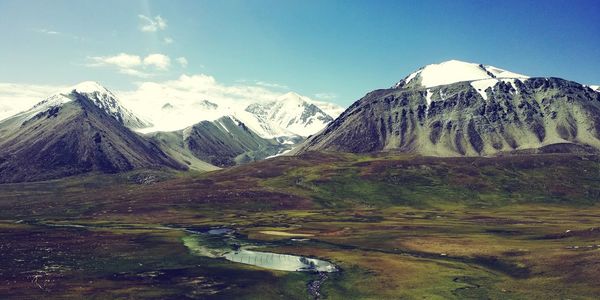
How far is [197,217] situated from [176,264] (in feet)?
317

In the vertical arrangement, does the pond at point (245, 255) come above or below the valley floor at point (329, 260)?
below

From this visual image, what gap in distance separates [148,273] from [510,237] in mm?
87654

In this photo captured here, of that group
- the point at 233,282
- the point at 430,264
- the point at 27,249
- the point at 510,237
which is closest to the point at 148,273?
the point at 233,282

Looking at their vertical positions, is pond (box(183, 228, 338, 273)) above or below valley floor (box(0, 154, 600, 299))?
below

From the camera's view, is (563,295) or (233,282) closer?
Result: (563,295)

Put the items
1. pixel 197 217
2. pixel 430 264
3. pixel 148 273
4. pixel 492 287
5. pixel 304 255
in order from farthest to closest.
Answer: pixel 197 217
pixel 304 255
pixel 430 264
pixel 148 273
pixel 492 287

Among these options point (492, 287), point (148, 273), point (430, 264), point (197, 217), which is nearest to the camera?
point (492, 287)

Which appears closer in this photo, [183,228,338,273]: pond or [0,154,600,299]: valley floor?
[0,154,600,299]: valley floor

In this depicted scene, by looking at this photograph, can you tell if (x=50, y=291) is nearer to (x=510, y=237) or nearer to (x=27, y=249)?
(x=27, y=249)

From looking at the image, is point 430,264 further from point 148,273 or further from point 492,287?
point 148,273

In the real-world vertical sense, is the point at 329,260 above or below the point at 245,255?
above

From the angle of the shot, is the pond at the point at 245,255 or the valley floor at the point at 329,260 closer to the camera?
the valley floor at the point at 329,260

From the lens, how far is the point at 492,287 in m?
78.9

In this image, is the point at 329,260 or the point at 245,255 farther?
the point at 245,255
